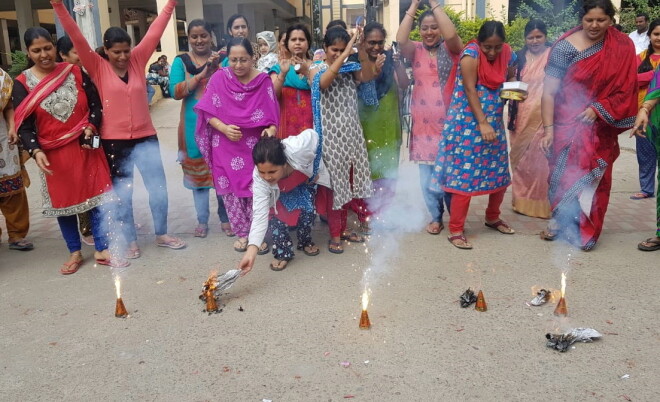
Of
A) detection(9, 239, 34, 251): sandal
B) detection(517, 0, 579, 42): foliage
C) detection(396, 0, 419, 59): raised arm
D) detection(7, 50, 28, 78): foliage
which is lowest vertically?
detection(9, 239, 34, 251): sandal

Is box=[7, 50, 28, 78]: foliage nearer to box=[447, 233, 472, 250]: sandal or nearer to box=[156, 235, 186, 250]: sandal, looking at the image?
box=[156, 235, 186, 250]: sandal

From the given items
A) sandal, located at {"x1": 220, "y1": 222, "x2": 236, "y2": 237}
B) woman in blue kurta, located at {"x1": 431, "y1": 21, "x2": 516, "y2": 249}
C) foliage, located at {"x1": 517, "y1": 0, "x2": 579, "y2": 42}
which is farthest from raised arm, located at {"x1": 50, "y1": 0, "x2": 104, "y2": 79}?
foliage, located at {"x1": 517, "y1": 0, "x2": 579, "y2": 42}

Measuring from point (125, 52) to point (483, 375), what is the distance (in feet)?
10.5

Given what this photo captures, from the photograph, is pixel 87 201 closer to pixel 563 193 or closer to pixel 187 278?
pixel 187 278

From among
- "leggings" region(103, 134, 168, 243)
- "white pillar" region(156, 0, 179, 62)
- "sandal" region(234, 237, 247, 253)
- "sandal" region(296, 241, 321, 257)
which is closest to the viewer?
"leggings" region(103, 134, 168, 243)

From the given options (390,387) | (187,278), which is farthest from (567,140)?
(187,278)

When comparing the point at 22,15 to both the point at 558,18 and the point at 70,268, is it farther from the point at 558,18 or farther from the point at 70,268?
the point at 70,268

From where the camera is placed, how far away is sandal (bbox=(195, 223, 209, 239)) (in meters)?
4.69

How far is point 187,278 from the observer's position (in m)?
3.79

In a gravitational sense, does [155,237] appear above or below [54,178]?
below

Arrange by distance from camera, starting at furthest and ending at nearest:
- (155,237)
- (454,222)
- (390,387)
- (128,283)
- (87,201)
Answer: (155,237), (454,222), (87,201), (128,283), (390,387)

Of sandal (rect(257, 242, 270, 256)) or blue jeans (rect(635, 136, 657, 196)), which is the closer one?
sandal (rect(257, 242, 270, 256))

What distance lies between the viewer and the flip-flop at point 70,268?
394cm

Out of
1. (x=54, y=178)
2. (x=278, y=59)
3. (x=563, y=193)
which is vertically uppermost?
(x=278, y=59)
